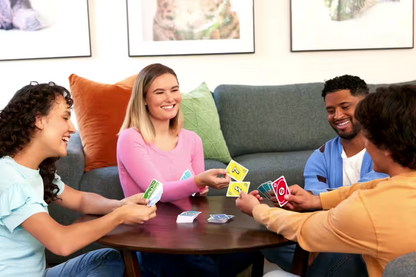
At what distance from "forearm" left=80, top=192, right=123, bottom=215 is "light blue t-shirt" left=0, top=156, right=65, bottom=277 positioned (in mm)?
312

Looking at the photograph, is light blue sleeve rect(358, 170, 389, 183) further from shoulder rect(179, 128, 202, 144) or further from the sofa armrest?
the sofa armrest

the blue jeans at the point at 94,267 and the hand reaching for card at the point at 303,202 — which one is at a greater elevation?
the hand reaching for card at the point at 303,202

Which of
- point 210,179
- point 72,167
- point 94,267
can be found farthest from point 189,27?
point 94,267

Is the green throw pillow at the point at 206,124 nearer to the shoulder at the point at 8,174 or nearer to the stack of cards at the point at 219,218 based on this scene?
the stack of cards at the point at 219,218

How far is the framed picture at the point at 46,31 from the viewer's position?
4.16 m

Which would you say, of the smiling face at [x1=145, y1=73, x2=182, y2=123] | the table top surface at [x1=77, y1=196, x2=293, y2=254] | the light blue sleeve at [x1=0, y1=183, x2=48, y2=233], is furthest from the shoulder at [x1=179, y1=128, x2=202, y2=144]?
the light blue sleeve at [x1=0, y1=183, x2=48, y2=233]

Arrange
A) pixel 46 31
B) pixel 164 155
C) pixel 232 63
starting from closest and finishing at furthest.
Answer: pixel 164 155
pixel 46 31
pixel 232 63

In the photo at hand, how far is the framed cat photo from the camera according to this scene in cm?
425

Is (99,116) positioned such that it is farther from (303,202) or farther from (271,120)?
(303,202)

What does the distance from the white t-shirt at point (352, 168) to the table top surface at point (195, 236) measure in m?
0.65

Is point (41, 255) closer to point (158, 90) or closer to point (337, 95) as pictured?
point (158, 90)

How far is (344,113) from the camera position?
8.20 ft

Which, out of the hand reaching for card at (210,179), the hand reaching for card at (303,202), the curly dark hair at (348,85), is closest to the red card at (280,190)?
the hand reaching for card at (303,202)

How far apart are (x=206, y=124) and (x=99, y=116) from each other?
2.47 feet
